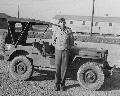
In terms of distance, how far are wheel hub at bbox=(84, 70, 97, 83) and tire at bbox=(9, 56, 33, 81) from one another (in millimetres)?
1921

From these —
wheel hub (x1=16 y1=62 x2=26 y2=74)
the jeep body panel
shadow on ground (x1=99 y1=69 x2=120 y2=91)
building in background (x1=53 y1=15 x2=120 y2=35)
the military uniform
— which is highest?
building in background (x1=53 y1=15 x2=120 y2=35)

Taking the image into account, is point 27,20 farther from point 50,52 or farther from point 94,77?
point 94,77

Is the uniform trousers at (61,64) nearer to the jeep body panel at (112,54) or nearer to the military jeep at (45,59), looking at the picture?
the military jeep at (45,59)

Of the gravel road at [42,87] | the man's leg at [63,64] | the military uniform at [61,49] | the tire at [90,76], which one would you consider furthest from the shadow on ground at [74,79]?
the military uniform at [61,49]

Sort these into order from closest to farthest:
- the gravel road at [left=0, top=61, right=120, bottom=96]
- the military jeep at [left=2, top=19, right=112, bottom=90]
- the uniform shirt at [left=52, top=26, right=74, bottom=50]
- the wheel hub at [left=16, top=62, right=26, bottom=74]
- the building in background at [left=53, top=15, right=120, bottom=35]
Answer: the gravel road at [left=0, top=61, right=120, bottom=96], the uniform shirt at [left=52, top=26, right=74, bottom=50], the military jeep at [left=2, top=19, right=112, bottom=90], the wheel hub at [left=16, top=62, right=26, bottom=74], the building in background at [left=53, top=15, right=120, bottom=35]

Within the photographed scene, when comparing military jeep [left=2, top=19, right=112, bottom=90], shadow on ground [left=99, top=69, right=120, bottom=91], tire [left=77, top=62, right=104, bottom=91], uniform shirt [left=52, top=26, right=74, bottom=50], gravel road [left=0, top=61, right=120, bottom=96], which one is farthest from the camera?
shadow on ground [left=99, top=69, right=120, bottom=91]

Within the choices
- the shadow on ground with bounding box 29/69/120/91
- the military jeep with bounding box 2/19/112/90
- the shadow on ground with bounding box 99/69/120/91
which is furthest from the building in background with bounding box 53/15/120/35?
the military jeep with bounding box 2/19/112/90

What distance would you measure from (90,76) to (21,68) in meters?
2.46

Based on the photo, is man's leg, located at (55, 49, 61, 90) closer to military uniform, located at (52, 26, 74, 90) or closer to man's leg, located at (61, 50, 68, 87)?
military uniform, located at (52, 26, 74, 90)

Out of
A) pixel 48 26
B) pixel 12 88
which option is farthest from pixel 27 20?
pixel 12 88

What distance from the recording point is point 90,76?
809 cm

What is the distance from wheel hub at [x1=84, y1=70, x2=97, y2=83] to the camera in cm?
805

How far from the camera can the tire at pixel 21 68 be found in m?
8.50

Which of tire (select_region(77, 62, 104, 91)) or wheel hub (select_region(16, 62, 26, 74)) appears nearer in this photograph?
tire (select_region(77, 62, 104, 91))
